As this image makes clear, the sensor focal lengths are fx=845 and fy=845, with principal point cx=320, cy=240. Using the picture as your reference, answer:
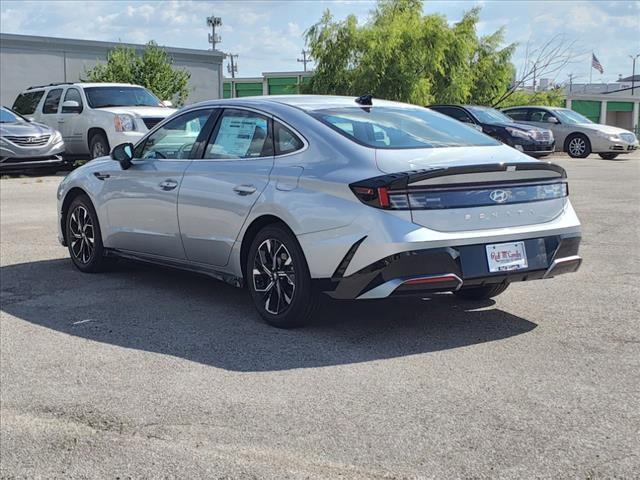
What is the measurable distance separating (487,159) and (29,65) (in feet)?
94.8

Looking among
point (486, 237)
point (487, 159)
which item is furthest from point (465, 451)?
point (487, 159)

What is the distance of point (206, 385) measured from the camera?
4734 millimetres

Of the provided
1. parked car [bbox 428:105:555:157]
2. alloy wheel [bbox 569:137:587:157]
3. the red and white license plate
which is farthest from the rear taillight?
alloy wheel [bbox 569:137:587:157]

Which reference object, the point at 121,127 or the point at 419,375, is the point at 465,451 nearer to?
the point at 419,375

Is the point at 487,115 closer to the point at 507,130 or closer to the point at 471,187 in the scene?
the point at 507,130

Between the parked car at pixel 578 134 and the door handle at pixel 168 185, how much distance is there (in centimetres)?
1941

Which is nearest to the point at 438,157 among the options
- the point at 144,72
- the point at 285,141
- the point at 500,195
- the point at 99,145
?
the point at 500,195

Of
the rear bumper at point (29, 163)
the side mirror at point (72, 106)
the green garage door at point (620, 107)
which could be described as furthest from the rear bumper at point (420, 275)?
the green garage door at point (620, 107)

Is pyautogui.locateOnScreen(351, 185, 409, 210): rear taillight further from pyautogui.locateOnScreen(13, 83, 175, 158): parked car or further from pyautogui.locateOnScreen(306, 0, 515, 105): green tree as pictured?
pyautogui.locateOnScreen(306, 0, 515, 105): green tree

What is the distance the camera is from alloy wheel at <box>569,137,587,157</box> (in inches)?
959

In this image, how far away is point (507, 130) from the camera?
21.1 meters

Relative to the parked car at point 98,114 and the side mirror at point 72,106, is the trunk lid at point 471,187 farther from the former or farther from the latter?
the side mirror at point 72,106

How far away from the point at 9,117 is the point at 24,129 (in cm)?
101

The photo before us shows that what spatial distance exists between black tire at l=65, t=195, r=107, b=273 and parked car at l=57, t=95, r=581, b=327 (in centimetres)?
85
